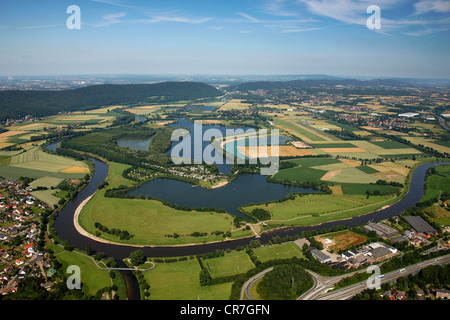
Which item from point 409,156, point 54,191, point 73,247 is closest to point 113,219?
point 73,247

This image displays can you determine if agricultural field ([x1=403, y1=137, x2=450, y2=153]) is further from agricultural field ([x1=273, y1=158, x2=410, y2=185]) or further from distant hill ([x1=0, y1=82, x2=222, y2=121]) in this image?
distant hill ([x1=0, y1=82, x2=222, y2=121])

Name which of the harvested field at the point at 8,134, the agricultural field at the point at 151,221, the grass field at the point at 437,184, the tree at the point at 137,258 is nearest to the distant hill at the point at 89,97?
the harvested field at the point at 8,134

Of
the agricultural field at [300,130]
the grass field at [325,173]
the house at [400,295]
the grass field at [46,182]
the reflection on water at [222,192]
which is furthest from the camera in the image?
the agricultural field at [300,130]

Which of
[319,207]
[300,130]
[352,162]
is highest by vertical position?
[300,130]

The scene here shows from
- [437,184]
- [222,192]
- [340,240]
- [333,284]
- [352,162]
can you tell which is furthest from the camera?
[352,162]

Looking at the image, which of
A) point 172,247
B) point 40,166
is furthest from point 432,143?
point 40,166

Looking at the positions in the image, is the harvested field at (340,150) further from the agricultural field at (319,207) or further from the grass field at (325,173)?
the agricultural field at (319,207)

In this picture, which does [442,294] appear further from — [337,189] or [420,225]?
[337,189]
